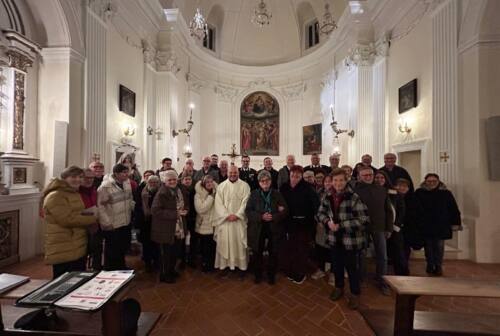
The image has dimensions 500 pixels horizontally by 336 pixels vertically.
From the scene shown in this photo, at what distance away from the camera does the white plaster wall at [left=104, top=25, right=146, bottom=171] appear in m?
6.60

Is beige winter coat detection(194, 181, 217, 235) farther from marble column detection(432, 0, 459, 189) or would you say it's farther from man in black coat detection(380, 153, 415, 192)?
marble column detection(432, 0, 459, 189)

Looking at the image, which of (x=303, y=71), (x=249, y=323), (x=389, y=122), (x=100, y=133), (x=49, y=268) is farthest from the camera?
(x=303, y=71)

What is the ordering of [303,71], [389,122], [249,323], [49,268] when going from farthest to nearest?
[303,71], [389,122], [49,268], [249,323]

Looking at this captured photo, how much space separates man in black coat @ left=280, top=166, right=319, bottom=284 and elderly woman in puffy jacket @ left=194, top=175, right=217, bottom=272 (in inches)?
47.9

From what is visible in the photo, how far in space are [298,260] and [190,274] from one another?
1782 mm

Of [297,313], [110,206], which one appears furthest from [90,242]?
[297,313]

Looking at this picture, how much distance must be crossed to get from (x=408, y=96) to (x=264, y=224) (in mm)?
5583

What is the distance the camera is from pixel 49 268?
14.3 ft

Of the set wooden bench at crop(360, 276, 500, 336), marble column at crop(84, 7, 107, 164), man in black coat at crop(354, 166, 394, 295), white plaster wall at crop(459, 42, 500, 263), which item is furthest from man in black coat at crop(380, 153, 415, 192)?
marble column at crop(84, 7, 107, 164)

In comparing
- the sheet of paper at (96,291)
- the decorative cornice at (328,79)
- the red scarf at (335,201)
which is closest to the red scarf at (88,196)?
the sheet of paper at (96,291)

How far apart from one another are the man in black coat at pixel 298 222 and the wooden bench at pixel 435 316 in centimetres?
158

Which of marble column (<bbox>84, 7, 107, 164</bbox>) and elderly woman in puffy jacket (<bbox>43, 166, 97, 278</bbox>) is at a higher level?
marble column (<bbox>84, 7, 107, 164</bbox>)

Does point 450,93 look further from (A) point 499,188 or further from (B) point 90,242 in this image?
(B) point 90,242

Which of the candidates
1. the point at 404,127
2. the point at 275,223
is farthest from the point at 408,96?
the point at 275,223
